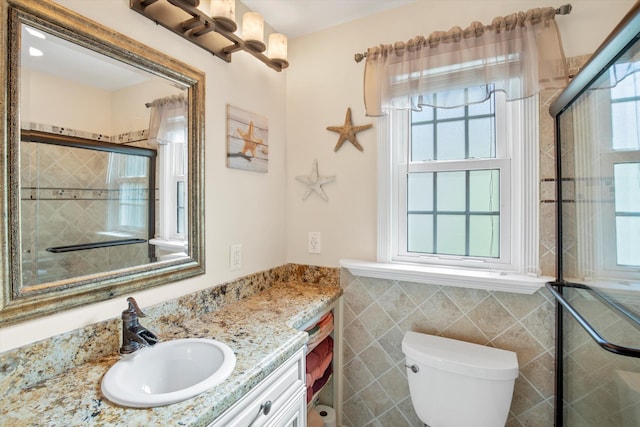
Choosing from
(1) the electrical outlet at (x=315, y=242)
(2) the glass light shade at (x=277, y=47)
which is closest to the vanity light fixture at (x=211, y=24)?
(2) the glass light shade at (x=277, y=47)

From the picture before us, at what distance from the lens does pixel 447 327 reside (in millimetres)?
1475

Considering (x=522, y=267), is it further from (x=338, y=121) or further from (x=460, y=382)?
(x=338, y=121)

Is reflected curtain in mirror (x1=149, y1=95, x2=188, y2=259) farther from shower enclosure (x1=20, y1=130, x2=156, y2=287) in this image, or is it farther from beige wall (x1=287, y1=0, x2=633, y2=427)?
beige wall (x1=287, y1=0, x2=633, y2=427)

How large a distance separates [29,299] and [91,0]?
3.06ft

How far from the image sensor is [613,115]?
902mm

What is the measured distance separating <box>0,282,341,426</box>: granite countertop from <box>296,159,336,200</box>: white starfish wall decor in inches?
28.0

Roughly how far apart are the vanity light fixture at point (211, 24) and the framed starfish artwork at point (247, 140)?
280 mm

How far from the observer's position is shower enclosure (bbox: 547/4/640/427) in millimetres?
829

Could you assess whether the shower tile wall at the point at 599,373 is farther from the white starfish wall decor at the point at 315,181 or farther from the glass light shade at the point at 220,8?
the glass light shade at the point at 220,8

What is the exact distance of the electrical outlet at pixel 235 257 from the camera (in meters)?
1.48

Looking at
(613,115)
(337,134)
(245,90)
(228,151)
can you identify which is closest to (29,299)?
(228,151)

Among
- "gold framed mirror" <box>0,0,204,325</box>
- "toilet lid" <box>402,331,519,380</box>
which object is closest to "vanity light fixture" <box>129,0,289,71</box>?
"gold framed mirror" <box>0,0,204,325</box>

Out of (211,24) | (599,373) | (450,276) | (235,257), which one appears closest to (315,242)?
(235,257)

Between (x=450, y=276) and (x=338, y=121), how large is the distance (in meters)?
1.05
